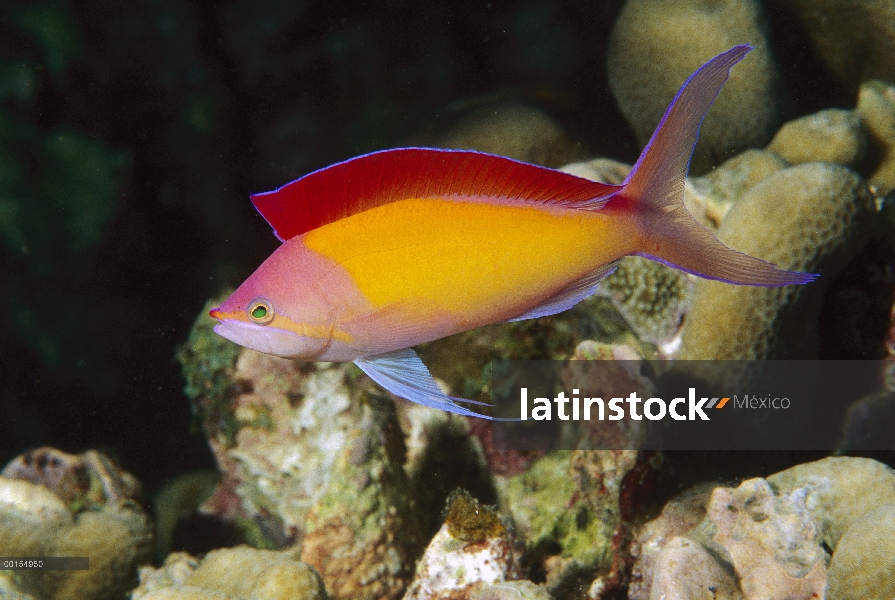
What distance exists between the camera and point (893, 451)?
3.67 metres

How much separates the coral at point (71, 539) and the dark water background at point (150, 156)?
1.95ft

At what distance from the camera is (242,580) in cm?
296

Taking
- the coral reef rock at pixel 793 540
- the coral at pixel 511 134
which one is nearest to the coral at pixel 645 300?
the coral reef rock at pixel 793 540

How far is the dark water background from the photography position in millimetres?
3568

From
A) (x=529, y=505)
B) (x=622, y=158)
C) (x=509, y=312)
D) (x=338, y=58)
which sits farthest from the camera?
(x=622, y=158)

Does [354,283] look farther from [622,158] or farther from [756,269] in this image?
[622,158]

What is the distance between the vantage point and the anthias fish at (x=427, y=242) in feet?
4.70

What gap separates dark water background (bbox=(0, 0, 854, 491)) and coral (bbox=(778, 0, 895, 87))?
309 centimetres

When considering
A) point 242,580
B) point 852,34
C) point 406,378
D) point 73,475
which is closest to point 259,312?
point 406,378

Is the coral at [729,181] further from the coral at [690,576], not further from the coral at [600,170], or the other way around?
the coral at [690,576]

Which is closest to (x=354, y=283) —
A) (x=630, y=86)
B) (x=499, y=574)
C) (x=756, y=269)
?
(x=756, y=269)

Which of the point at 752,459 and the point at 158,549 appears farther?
the point at 158,549

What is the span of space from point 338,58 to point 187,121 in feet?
3.90

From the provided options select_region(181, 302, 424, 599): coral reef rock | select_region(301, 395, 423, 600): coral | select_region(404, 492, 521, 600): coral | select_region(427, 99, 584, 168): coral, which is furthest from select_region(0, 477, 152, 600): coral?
select_region(427, 99, 584, 168): coral
